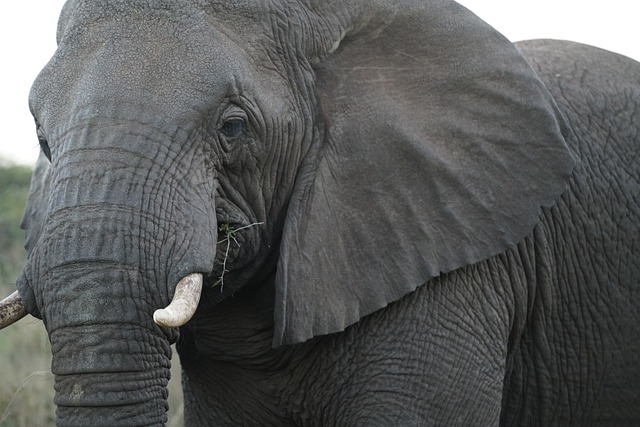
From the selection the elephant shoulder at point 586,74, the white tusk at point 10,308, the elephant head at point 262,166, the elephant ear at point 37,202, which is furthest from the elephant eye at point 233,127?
the elephant shoulder at point 586,74

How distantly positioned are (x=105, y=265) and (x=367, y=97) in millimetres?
1324

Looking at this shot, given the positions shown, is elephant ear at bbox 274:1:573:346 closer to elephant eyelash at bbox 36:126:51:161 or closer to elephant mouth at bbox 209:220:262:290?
elephant mouth at bbox 209:220:262:290

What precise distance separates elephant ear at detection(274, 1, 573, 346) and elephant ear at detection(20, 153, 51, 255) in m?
1.22

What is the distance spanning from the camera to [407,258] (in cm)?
498

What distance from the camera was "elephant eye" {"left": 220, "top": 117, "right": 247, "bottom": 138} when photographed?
4602 millimetres

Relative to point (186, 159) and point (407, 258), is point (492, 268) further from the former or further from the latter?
point (186, 159)

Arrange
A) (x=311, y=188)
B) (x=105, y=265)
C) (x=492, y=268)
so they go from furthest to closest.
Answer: (x=492, y=268) → (x=311, y=188) → (x=105, y=265)

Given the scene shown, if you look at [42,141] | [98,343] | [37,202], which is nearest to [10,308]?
[98,343]

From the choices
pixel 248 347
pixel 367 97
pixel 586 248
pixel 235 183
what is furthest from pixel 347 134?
pixel 586 248

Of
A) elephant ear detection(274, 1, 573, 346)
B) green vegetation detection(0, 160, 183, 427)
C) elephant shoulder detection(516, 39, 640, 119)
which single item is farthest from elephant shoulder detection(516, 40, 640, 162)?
green vegetation detection(0, 160, 183, 427)

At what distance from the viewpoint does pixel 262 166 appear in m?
4.80

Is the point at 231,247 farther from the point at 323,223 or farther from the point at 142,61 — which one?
the point at 142,61

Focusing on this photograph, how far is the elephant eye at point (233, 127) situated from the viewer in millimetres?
4602

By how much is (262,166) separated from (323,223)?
0.30 m
